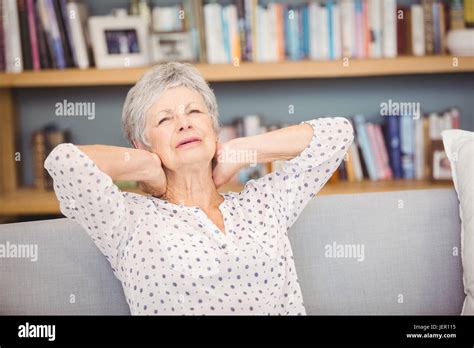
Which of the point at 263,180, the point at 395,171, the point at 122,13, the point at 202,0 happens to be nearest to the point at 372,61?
the point at 395,171

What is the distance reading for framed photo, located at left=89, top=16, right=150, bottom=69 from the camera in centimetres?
216

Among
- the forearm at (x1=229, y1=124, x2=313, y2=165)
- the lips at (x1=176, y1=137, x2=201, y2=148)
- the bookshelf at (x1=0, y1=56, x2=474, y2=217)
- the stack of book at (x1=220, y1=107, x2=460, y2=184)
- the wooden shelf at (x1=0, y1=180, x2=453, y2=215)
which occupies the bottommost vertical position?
the wooden shelf at (x1=0, y1=180, x2=453, y2=215)

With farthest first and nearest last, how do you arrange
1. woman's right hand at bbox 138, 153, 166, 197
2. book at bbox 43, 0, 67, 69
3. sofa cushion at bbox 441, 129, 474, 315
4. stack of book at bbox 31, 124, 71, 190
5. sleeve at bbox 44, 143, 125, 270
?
stack of book at bbox 31, 124, 71, 190 < book at bbox 43, 0, 67, 69 < sofa cushion at bbox 441, 129, 474, 315 < woman's right hand at bbox 138, 153, 166, 197 < sleeve at bbox 44, 143, 125, 270

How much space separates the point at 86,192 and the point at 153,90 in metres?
0.24

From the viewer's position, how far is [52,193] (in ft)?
7.14

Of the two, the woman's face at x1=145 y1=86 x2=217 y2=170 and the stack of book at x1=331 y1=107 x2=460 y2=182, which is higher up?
the woman's face at x1=145 y1=86 x2=217 y2=170

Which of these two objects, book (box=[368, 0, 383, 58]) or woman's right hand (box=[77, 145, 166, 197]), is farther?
book (box=[368, 0, 383, 58])

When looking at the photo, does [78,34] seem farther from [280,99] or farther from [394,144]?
[394,144]

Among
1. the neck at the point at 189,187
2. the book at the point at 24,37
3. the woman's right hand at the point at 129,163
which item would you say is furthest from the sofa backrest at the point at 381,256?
the book at the point at 24,37

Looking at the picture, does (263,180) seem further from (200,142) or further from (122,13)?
(122,13)

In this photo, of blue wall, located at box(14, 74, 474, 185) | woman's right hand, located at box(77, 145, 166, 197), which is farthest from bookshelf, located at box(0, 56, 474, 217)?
woman's right hand, located at box(77, 145, 166, 197)

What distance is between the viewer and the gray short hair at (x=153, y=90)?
1198mm

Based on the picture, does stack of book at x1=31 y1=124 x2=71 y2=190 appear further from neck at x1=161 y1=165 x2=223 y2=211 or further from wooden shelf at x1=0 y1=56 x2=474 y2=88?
neck at x1=161 y1=165 x2=223 y2=211

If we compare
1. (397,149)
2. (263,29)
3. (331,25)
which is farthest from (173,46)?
(397,149)
